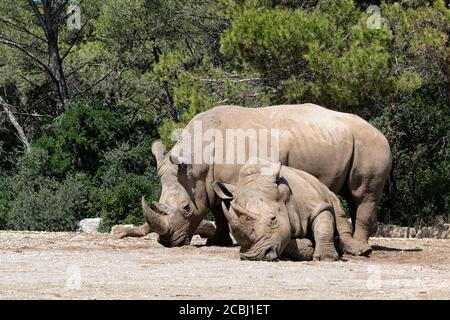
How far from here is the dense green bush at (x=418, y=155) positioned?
2502 cm

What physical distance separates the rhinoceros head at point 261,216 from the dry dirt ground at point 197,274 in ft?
0.76

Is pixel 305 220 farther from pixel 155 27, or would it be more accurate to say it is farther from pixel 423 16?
pixel 155 27

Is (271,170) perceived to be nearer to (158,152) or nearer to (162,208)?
(162,208)

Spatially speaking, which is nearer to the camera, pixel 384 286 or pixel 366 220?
pixel 384 286

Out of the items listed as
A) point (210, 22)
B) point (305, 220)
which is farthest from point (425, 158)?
point (305, 220)

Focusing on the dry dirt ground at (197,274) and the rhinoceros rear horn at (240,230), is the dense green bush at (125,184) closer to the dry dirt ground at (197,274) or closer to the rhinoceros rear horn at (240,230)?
the dry dirt ground at (197,274)

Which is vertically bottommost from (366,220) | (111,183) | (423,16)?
(111,183)

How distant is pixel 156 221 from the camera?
15.0 metres

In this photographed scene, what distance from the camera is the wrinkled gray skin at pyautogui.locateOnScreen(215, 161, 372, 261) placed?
1305 centimetres

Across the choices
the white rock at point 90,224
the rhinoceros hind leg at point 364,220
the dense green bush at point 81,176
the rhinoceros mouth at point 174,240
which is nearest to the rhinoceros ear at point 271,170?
the rhinoceros mouth at point 174,240

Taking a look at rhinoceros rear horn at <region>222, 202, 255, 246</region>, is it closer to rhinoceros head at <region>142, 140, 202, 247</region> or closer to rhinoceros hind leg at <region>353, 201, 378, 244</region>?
rhinoceros head at <region>142, 140, 202, 247</region>

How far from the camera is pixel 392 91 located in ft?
75.6

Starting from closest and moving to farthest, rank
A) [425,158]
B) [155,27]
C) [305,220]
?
[305,220], [425,158], [155,27]

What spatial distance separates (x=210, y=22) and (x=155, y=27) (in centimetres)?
348
